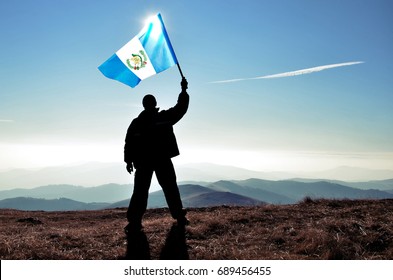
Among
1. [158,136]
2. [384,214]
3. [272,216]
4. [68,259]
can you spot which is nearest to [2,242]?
[68,259]

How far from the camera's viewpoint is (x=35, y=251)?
20.4 ft

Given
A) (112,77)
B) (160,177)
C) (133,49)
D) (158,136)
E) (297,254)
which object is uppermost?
(133,49)

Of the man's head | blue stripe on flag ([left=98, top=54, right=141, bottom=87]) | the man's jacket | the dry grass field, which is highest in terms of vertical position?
blue stripe on flag ([left=98, top=54, right=141, bottom=87])

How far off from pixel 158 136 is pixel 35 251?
339cm

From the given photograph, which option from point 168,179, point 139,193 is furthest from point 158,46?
point 139,193

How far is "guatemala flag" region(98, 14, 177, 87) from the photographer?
30.0ft

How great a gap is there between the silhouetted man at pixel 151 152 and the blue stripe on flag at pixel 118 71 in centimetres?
171

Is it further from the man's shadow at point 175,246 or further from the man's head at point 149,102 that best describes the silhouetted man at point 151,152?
the man's shadow at point 175,246

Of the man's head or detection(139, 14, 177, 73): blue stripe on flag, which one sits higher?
detection(139, 14, 177, 73): blue stripe on flag

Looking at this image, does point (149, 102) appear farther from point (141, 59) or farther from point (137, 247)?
point (137, 247)

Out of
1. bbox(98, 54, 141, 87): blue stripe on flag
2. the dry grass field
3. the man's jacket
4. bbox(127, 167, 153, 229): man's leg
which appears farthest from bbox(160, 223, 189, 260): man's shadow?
bbox(98, 54, 141, 87): blue stripe on flag

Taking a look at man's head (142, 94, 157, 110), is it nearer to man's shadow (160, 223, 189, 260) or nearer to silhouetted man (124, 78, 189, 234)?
silhouetted man (124, 78, 189, 234)
